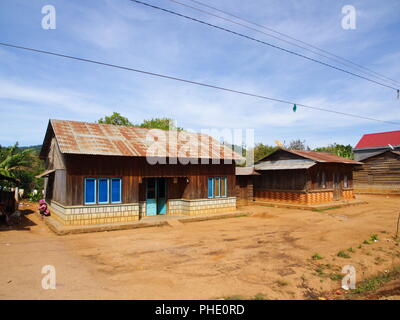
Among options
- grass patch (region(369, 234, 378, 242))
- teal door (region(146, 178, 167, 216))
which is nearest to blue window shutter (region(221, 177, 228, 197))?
teal door (region(146, 178, 167, 216))

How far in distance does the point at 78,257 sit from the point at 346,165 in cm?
2467

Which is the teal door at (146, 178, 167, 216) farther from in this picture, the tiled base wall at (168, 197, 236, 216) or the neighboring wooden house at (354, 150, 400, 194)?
the neighboring wooden house at (354, 150, 400, 194)

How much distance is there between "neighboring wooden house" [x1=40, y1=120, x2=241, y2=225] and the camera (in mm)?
13242

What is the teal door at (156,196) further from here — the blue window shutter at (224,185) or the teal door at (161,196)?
the blue window shutter at (224,185)

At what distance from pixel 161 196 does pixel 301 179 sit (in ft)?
38.4

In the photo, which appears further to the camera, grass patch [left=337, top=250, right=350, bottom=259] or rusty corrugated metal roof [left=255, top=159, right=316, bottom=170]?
rusty corrugated metal roof [left=255, top=159, right=316, bottom=170]

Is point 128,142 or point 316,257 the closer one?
point 316,257

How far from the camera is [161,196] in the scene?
1705cm

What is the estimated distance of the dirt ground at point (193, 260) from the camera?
21.8 feet

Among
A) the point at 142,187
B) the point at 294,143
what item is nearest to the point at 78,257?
the point at 142,187

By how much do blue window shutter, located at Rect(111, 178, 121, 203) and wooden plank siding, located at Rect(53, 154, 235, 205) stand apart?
205 millimetres

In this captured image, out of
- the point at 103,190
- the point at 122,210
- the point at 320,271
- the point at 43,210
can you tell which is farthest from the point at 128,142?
the point at 320,271

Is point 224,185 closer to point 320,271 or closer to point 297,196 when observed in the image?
point 297,196
